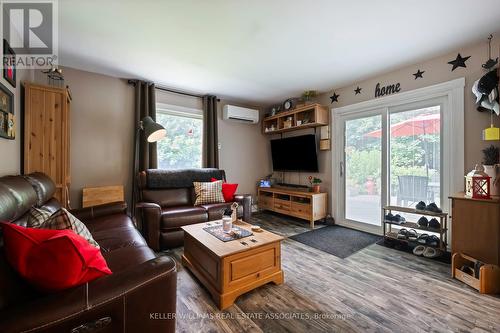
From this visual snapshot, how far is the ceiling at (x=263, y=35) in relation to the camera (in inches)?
71.7

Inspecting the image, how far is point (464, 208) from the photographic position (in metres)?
2.11

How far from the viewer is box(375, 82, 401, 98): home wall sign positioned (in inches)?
119

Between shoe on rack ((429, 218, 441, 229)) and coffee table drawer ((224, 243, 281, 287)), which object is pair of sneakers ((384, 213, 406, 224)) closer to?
shoe on rack ((429, 218, 441, 229))

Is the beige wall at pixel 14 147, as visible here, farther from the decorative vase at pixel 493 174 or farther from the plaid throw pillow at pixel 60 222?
the decorative vase at pixel 493 174

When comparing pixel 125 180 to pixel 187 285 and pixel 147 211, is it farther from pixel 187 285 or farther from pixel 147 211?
pixel 187 285

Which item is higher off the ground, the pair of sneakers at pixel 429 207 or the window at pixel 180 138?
the window at pixel 180 138

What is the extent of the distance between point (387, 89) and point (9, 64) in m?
4.30

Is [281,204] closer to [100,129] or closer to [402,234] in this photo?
[402,234]

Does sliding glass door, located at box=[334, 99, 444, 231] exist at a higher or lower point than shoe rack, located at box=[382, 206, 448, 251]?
higher

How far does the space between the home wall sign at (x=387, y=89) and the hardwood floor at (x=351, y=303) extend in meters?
2.22

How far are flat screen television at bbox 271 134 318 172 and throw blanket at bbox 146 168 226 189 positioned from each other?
146 cm

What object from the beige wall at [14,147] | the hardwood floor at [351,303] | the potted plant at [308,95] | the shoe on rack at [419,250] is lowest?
the hardwood floor at [351,303]

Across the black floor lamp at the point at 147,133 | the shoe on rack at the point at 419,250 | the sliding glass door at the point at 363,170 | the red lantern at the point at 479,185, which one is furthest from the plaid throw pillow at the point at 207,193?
the red lantern at the point at 479,185

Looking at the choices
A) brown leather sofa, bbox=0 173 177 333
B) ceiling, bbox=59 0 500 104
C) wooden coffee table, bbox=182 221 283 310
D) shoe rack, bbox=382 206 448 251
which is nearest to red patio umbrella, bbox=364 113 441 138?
ceiling, bbox=59 0 500 104
